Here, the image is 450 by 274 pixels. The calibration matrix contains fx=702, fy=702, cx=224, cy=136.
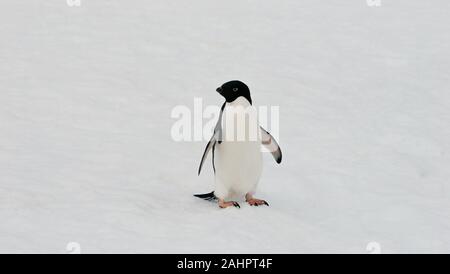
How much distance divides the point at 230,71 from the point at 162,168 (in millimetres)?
4357

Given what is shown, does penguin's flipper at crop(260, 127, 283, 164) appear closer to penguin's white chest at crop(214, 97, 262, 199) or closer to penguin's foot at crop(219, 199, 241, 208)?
penguin's white chest at crop(214, 97, 262, 199)

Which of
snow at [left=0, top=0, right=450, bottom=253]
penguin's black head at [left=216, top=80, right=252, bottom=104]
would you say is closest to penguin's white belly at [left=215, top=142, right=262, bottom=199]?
snow at [left=0, top=0, right=450, bottom=253]

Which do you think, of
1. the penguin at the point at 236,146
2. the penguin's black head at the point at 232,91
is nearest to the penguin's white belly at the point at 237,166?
the penguin at the point at 236,146

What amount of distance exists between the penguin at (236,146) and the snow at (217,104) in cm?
22

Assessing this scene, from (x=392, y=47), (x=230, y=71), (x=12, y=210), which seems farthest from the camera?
(x=392, y=47)

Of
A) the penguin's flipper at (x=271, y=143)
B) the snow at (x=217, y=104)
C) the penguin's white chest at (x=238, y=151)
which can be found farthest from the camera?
the penguin's flipper at (x=271, y=143)

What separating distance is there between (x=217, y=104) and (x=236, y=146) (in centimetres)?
418

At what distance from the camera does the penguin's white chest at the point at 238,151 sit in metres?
6.12

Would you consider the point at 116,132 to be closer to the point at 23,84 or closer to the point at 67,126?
the point at 67,126

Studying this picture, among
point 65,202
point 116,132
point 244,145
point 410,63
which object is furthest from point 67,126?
point 410,63

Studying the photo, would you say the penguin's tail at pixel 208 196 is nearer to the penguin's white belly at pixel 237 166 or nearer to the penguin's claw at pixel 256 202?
the penguin's white belly at pixel 237 166

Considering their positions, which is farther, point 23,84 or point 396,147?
point 23,84

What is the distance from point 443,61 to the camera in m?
12.3

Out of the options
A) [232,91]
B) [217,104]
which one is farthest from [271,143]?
[217,104]
